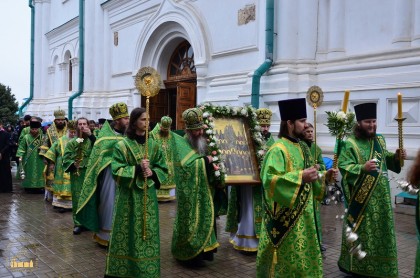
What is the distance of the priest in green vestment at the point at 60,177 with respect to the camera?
905 cm

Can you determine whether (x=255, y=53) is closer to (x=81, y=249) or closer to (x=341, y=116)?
(x=81, y=249)

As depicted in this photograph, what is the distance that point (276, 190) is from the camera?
3.68 m

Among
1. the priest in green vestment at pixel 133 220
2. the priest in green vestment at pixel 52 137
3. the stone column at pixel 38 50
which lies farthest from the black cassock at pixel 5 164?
the stone column at pixel 38 50

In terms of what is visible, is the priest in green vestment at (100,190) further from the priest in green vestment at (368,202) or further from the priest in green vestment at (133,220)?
the priest in green vestment at (368,202)

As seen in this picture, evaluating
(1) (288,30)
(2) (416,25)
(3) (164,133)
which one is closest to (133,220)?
(3) (164,133)

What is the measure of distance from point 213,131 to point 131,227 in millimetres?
1633

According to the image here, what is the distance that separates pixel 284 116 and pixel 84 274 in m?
3.04

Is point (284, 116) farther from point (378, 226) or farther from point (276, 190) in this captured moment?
point (378, 226)

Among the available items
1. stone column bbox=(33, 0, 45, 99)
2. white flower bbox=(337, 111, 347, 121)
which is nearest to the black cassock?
white flower bbox=(337, 111, 347, 121)

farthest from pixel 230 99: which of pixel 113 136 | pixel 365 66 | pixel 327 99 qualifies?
pixel 113 136

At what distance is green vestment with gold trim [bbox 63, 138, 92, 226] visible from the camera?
7.67 m

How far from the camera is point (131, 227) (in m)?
4.79

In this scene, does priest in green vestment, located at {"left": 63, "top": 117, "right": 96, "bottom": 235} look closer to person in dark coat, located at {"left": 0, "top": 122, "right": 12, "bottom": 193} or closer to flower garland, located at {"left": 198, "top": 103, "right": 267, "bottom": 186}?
flower garland, located at {"left": 198, "top": 103, "right": 267, "bottom": 186}

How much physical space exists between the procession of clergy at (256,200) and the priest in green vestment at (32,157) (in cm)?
562
